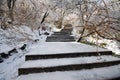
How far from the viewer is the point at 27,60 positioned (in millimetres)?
3004

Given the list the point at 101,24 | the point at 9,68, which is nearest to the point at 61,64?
the point at 101,24

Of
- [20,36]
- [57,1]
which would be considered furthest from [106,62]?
[57,1]

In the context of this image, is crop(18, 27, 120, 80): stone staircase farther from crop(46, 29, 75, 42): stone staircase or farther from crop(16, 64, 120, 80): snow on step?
crop(46, 29, 75, 42): stone staircase

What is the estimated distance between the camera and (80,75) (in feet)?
8.29

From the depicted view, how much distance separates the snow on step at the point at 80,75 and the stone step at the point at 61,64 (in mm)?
91

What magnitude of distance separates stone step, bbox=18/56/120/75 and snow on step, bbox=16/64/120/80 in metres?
0.09

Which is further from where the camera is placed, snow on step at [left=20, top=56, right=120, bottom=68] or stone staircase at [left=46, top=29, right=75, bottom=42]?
stone staircase at [left=46, top=29, right=75, bottom=42]

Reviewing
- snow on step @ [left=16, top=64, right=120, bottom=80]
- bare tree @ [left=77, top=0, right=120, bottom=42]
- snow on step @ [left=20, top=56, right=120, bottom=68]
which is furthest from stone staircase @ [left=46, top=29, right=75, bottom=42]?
snow on step @ [left=16, top=64, right=120, bottom=80]

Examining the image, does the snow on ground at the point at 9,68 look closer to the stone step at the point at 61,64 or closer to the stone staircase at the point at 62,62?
the stone staircase at the point at 62,62

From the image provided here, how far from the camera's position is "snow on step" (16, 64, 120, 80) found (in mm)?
2396

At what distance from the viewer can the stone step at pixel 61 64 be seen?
255 cm

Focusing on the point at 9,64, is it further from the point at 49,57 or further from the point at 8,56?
the point at 49,57

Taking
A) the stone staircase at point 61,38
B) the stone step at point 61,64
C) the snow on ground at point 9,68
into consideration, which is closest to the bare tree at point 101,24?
the stone step at point 61,64

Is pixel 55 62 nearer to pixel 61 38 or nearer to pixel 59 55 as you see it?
pixel 59 55
